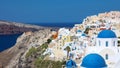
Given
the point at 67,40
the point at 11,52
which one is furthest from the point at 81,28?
the point at 11,52

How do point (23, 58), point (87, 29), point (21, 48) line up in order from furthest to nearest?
point (21, 48) → point (23, 58) → point (87, 29)

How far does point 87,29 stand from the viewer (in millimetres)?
67625

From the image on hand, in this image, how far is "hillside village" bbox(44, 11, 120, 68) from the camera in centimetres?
4375

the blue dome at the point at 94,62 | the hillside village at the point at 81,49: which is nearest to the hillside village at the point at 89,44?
the hillside village at the point at 81,49

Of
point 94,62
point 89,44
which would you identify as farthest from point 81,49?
point 94,62

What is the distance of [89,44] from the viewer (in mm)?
52094

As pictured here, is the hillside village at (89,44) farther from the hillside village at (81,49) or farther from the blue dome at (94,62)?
the blue dome at (94,62)

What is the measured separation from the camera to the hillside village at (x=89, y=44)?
1722 inches

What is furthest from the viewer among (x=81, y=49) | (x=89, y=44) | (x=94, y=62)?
(x=81, y=49)

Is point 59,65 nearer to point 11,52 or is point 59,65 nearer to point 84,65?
point 84,65

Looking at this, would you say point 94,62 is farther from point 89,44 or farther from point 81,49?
point 81,49

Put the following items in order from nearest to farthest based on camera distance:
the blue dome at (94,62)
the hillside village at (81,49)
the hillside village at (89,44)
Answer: the blue dome at (94,62)
the hillside village at (81,49)
the hillside village at (89,44)

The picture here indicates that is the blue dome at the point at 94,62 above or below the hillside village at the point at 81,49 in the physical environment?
below

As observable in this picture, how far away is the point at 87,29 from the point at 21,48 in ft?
91.3
